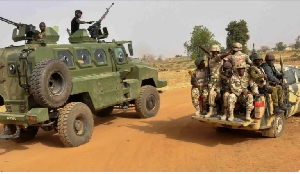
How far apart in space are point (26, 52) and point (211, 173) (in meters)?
5.18

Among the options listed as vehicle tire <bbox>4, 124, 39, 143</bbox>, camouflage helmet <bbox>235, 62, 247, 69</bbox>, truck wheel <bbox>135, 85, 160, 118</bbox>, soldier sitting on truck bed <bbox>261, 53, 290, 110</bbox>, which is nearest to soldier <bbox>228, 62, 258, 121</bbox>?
camouflage helmet <bbox>235, 62, 247, 69</bbox>

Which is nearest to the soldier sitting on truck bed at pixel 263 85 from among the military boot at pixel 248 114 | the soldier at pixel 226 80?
the soldier at pixel 226 80

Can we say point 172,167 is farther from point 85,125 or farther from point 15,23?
point 15,23

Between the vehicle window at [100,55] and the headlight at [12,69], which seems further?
the vehicle window at [100,55]

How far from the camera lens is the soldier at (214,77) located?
7.52 meters

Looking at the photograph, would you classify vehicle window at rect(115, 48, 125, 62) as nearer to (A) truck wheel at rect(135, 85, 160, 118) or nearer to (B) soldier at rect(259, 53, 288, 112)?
(A) truck wheel at rect(135, 85, 160, 118)

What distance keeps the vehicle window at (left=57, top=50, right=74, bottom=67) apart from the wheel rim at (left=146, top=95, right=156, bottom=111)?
11.2 feet

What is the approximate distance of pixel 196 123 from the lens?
9.57 meters

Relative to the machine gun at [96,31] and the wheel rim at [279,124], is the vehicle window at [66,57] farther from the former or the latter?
the wheel rim at [279,124]

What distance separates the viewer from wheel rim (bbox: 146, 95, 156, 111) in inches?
446

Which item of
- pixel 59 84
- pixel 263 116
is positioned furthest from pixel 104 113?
pixel 263 116

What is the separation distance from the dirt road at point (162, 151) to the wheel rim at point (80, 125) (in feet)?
1.20

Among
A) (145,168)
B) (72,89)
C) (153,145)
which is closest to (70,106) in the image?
(72,89)

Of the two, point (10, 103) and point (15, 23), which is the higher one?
point (15, 23)
